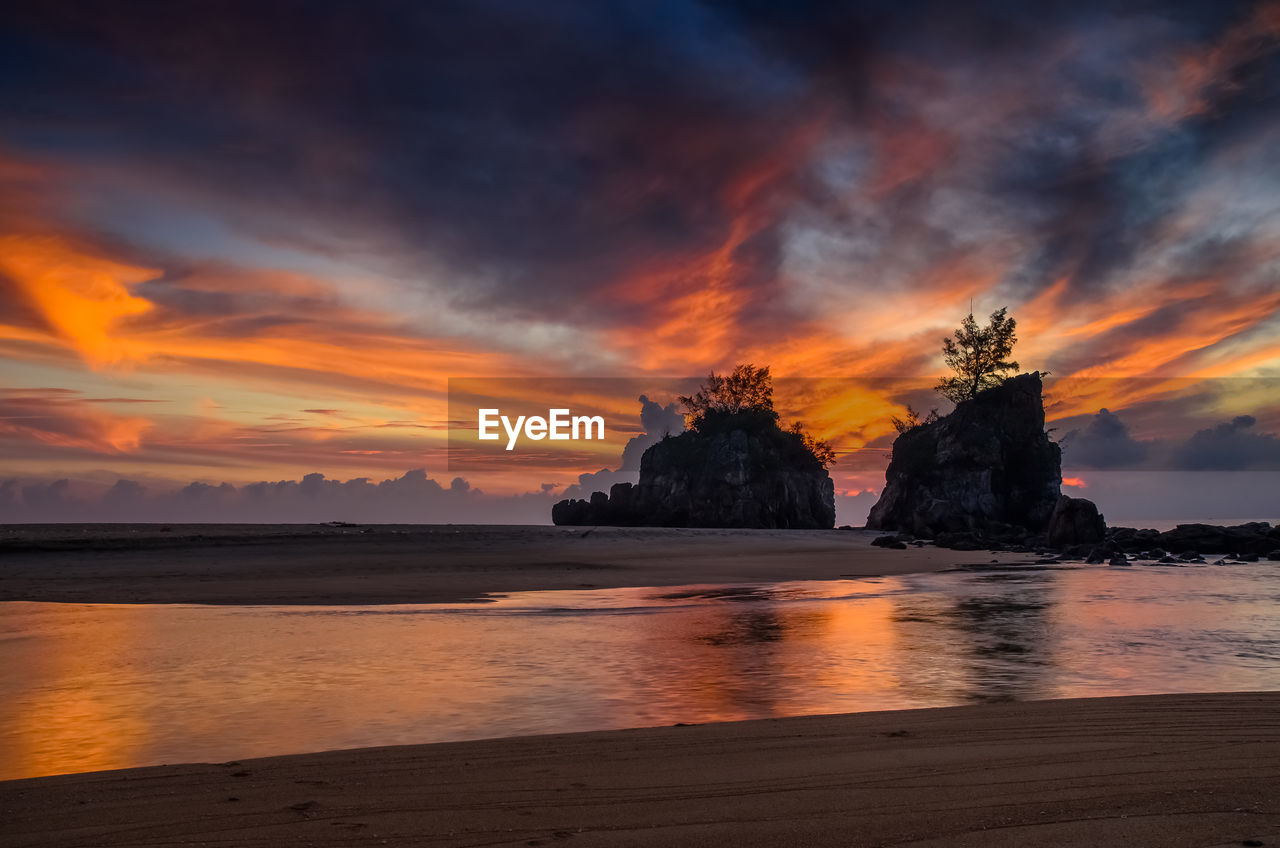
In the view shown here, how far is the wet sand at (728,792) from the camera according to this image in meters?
4.96

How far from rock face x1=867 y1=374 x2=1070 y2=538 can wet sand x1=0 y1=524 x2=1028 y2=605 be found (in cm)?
3061

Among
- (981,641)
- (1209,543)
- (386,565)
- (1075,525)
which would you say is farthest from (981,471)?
(981,641)

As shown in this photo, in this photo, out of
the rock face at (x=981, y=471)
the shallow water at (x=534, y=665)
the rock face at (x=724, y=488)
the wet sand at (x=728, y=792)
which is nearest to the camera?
the wet sand at (x=728, y=792)

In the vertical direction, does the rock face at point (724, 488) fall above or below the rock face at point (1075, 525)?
above

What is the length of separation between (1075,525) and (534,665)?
54347 millimetres

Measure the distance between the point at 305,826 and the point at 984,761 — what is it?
4716mm

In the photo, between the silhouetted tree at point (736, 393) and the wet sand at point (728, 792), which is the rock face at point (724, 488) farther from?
the wet sand at point (728, 792)

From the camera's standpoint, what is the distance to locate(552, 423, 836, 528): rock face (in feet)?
336

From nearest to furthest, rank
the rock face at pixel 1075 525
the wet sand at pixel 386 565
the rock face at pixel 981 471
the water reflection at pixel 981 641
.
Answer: the water reflection at pixel 981 641 → the wet sand at pixel 386 565 → the rock face at pixel 1075 525 → the rock face at pixel 981 471

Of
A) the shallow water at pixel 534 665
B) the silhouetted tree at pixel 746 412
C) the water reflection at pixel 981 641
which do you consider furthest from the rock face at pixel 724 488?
the shallow water at pixel 534 665

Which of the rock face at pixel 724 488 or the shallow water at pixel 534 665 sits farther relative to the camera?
the rock face at pixel 724 488

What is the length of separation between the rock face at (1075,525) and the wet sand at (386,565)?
919 cm

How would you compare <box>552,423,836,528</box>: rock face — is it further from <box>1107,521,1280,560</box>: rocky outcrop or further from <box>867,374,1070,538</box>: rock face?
<box>1107,521,1280,560</box>: rocky outcrop

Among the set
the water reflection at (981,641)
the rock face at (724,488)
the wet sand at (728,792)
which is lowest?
the water reflection at (981,641)
